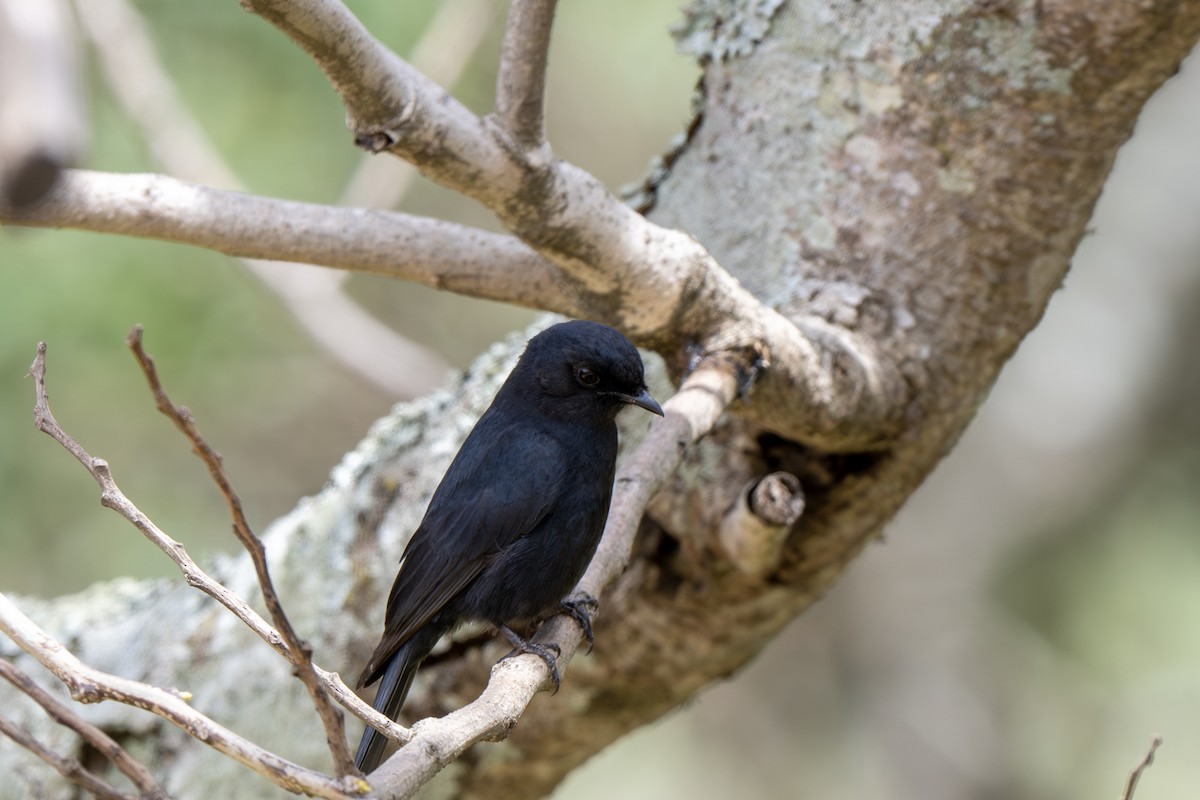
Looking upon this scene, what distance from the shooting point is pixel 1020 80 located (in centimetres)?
322

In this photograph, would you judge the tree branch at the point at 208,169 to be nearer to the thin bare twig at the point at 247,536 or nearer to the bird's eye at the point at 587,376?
the bird's eye at the point at 587,376

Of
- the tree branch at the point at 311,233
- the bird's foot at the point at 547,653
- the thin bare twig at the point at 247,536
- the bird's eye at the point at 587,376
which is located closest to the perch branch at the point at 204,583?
the thin bare twig at the point at 247,536

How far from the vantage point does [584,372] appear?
3264 mm

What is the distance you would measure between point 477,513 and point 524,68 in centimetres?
124

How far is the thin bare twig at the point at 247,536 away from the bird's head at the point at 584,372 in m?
1.77

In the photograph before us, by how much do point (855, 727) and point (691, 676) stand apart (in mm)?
3881

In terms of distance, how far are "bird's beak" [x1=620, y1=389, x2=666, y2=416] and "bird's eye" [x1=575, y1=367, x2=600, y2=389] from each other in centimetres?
10

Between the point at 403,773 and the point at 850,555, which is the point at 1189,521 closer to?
the point at 850,555

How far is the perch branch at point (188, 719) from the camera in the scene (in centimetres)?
137

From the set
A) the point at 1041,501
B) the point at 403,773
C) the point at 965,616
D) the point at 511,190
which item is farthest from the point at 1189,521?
the point at 403,773

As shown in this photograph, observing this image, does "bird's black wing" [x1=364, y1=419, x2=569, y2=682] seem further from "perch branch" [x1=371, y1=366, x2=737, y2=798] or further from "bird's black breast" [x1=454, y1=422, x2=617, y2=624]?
"perch branch" [x1=371, y1=366, x2=737, y2=798]

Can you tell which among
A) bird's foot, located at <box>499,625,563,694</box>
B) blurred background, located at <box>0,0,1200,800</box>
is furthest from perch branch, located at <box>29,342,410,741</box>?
blurred background, located at <box>0,0,1200,800</box>

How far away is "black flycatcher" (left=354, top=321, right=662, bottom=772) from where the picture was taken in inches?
123

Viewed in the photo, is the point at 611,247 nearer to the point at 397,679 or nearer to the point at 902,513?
the point at 397,679
